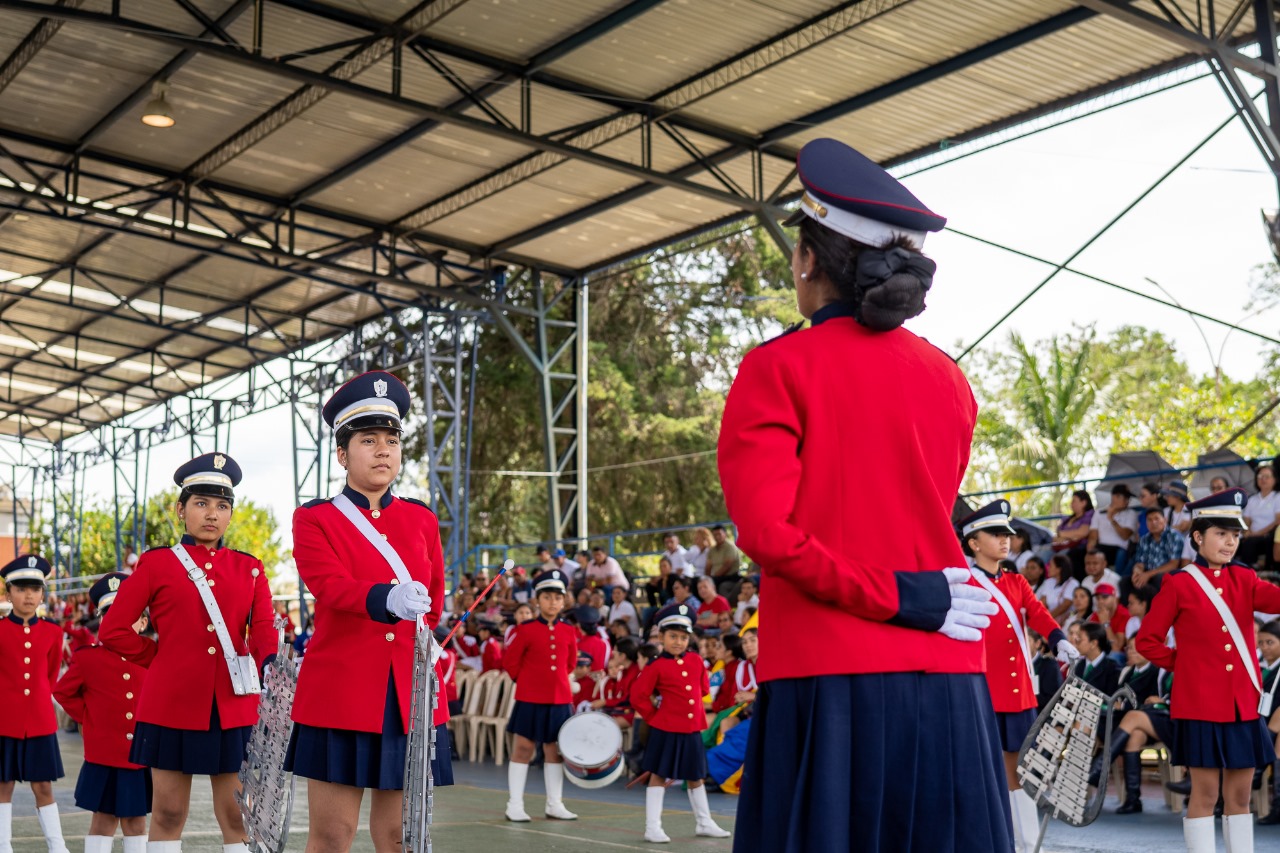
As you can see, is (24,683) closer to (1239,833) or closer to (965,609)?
(1239,833)

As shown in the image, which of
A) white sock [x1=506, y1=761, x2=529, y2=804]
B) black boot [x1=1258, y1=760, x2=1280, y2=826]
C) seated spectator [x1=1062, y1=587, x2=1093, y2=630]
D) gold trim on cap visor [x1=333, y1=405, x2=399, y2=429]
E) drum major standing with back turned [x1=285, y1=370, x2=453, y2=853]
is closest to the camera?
drum major standing with back turned [x1=285, y1=370, x2=453, y2=853]

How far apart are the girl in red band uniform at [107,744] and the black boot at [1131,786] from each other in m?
6.81

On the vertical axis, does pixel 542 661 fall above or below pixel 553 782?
above

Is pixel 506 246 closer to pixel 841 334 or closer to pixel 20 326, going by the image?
pixel 20 326

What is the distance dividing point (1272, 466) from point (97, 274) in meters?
20.0

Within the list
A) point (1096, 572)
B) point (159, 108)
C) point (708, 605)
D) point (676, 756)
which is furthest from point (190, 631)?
point (159, 108)

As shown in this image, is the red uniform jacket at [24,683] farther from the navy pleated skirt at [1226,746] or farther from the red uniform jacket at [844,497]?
the red uniform jacket at [844,497]

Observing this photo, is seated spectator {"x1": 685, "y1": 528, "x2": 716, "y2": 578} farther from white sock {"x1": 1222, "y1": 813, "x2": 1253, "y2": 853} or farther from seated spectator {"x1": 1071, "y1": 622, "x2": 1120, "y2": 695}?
white sock {"x1": 1222, "y1": 813, "x2": 1253, "y2": 853}

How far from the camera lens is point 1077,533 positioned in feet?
44.2

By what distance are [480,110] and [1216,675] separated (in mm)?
11780

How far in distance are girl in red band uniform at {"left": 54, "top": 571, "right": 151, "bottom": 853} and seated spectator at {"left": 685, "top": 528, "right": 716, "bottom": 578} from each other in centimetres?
1098

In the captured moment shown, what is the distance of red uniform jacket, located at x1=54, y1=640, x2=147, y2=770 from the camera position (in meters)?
6.60

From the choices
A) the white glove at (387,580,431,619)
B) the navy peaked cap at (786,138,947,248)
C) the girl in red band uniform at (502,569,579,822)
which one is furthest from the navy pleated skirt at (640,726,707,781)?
the navy peaked cap at (786,138,947,248)

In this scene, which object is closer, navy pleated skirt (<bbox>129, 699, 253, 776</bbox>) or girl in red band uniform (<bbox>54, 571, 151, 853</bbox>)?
navy pleated skirt (<bbox>129, 699, 253, 776</bbox>)
